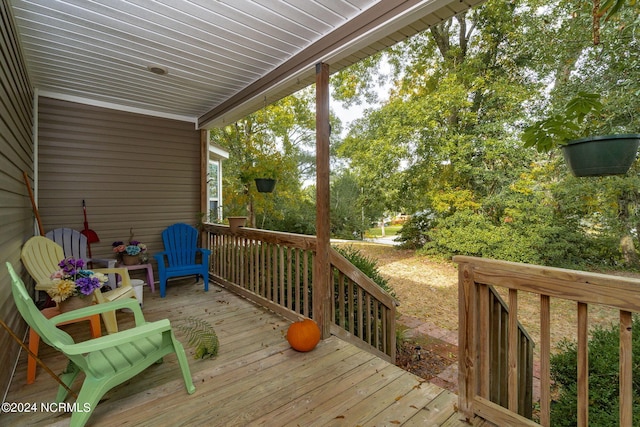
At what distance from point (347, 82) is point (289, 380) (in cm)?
974

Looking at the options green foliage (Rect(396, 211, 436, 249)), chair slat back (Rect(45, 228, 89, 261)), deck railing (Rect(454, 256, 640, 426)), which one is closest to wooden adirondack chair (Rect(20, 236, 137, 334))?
chair slat back (Rect(45, 228, 89, 261))

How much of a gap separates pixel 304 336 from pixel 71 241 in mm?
3241

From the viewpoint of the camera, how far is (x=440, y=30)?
7.96 metres

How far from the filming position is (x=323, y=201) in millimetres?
2590

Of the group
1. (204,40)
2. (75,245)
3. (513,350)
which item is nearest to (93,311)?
(204,40)

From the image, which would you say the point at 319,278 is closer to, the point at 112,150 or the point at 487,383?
the point at 487,383

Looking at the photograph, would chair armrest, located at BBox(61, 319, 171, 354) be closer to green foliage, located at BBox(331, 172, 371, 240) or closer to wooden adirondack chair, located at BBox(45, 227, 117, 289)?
wooden adirondack chair, located at BBox(45, 227, 117, 289)

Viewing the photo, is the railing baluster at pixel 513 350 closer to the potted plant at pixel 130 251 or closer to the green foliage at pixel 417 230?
the potted plant at pixel 130 251

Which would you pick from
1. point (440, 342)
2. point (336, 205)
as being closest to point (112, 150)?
point (440, 342)

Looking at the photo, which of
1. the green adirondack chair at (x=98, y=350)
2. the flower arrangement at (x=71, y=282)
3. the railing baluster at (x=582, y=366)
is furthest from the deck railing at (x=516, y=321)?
the flower arrangement at (x=71, y=282)

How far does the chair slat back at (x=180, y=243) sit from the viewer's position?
4.17 meters

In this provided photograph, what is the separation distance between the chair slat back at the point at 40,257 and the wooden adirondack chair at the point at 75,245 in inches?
23.9

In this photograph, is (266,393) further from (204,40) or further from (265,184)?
(204,40)

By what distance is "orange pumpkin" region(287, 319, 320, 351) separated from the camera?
7.73 feet
